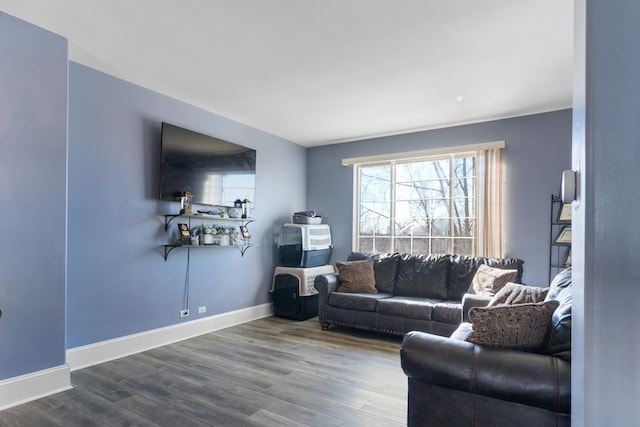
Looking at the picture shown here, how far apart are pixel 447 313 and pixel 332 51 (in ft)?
8.99

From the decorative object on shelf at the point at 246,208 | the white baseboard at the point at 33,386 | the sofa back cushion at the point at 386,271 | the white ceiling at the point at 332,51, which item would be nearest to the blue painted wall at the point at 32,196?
the white baseboard at the point at 33,386

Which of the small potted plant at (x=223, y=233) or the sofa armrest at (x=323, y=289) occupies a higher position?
the small potted plant at (x=223, y=233)

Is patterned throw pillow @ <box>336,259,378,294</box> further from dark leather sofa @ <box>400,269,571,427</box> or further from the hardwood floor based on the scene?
dark leather sofa @ <box>400,269,571,427</box>

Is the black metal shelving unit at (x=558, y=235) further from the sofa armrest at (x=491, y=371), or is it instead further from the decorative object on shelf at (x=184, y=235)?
the decorative object on shelf at (x=184, y=235)

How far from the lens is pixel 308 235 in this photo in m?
4.95

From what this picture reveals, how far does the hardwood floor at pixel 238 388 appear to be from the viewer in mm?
2213

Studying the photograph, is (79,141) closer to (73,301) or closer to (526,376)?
(73,301)

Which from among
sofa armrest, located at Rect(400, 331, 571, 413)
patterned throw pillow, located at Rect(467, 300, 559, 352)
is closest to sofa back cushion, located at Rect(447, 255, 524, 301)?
patterned throw pillow, located at Rect(467, 300, 559, 352)

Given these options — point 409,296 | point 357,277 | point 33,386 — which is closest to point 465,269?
point 409,296

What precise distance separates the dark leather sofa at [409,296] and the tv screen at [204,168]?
1.57 metres

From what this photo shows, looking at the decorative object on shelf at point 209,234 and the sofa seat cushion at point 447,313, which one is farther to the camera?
the decorative object on shelf at point 209,234

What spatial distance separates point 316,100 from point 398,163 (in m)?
1.85

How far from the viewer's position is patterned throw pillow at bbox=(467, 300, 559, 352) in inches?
68.0

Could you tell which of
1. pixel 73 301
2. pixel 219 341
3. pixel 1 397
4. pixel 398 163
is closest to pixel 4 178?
pixel 73 301
